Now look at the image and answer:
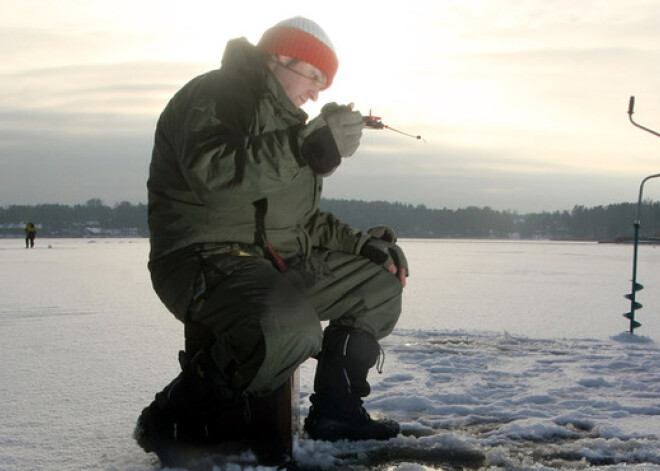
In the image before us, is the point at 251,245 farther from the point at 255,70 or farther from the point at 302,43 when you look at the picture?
the point at 302,43

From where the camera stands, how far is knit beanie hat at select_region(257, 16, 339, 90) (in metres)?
2.40

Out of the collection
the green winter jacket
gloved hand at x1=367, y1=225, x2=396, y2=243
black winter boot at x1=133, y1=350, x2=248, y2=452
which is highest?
the green winter jacket

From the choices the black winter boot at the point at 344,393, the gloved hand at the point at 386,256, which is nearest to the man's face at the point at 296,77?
the gloved hand at the point at 386,256

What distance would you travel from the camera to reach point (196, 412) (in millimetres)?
2186

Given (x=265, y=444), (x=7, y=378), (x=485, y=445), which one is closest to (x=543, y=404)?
(x=485, y=445)

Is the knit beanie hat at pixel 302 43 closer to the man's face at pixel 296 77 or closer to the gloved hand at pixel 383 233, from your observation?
the man's face at pixel 296 77

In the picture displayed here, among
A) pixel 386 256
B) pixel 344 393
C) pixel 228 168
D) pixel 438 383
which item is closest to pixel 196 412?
pixel 344 393

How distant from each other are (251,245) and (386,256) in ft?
2.21

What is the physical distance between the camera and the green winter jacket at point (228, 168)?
201 cm

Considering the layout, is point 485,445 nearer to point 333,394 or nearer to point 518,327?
point 333,394

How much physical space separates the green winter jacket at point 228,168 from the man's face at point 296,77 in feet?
0.40

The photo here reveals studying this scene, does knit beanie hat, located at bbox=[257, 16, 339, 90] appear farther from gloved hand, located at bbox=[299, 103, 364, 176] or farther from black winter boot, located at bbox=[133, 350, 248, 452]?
black winter boot, located at bbox=[133, 350, 248, 452]

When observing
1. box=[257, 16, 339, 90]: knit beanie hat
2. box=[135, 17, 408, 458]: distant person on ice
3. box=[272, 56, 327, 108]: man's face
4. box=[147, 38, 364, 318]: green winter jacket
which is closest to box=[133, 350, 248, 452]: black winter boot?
box=[135, 17, 408, 458]: distant person on ice

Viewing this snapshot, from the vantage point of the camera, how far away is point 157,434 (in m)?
2.24
